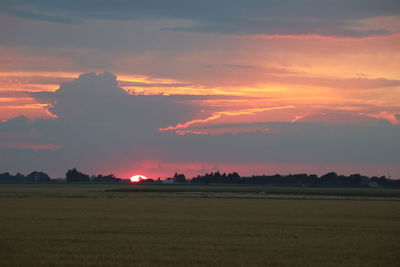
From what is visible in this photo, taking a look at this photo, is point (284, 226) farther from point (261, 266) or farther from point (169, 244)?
point (261, 266)

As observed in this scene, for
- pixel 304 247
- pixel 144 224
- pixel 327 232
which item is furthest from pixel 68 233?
pixel 327 232

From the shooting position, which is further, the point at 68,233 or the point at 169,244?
the point at 68,233

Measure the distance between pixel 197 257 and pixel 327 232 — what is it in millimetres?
12467

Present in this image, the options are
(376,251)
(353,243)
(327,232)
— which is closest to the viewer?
(376,251)

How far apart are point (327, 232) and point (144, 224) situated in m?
11.1

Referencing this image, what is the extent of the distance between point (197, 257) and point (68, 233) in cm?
1038

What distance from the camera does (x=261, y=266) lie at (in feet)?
64.3

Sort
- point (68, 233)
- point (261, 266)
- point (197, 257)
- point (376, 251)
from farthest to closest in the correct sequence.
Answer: point (68, 233), point (376, 251), point (197, 257), point (261, 266)

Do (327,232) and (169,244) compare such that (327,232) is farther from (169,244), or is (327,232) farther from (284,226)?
(169,244)

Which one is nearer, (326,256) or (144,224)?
(326,256)

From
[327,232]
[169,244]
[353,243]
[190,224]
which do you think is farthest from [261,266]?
[190,224]

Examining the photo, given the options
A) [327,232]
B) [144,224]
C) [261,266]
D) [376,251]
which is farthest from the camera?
[144,224]

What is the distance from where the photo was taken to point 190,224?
34.7m

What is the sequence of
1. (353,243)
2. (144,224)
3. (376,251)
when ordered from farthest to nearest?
(144,224), (353,243), (376,251)
